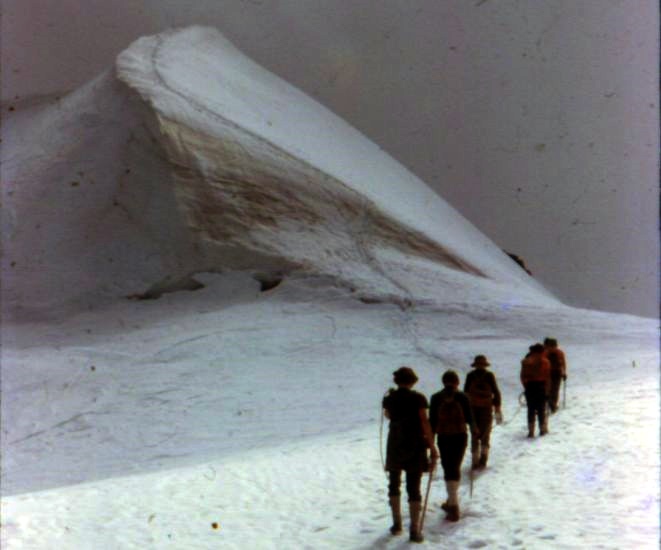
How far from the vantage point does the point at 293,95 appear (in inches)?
602

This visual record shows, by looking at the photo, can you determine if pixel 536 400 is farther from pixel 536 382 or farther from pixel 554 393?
pixel 554 393

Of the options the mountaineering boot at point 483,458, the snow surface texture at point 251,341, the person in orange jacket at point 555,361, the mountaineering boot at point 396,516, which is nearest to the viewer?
the mountaineering boot at point 396,516

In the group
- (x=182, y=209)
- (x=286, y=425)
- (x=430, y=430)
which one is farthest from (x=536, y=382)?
(x=182, y=209)

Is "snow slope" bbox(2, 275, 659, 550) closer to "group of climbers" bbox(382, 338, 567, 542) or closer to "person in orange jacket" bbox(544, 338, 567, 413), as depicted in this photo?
"group of climbers" bbox(382, 338, 567, 542)

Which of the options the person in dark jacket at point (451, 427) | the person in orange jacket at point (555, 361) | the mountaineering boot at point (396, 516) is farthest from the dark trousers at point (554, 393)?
the mountaineering boot at point (396, 516)

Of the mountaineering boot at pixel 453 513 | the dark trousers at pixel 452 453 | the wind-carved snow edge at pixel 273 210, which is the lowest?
the mountaineering boot at pixel 453 513

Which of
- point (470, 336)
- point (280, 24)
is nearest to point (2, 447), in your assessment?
point (470, 336)

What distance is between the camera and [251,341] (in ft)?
29.2

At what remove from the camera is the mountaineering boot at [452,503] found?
12.7 ft

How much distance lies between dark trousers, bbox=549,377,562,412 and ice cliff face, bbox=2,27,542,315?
4.09 meters

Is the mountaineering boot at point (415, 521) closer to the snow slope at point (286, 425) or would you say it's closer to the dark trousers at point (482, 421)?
the snow slope at point (286, 425)

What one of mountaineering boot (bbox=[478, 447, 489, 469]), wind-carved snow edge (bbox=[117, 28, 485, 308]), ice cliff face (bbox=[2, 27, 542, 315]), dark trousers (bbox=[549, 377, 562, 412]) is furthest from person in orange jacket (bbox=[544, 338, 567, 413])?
wind-carved snow edge (bbox=[117, 28, 485, 308])

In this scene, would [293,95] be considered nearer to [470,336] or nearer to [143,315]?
[143,315]

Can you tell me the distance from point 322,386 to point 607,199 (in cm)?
898
